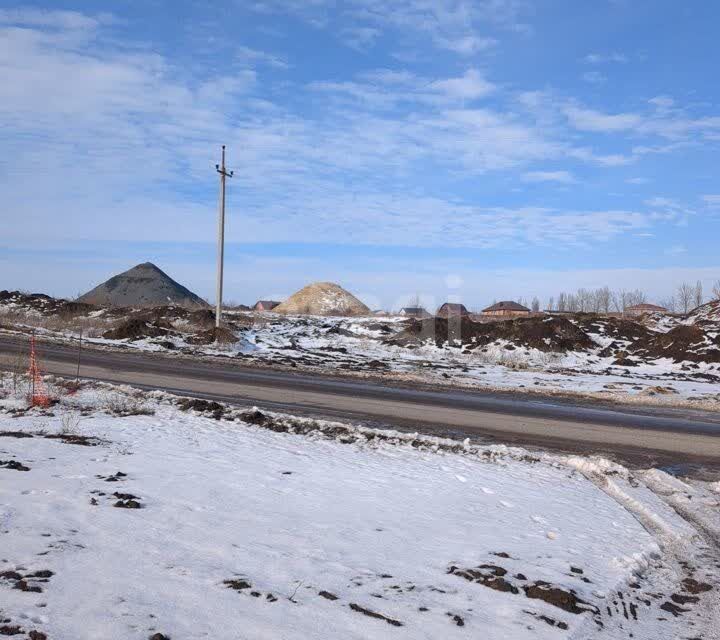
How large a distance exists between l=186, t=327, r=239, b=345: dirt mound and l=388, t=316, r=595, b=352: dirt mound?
9.61 meters

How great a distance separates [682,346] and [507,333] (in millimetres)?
8774

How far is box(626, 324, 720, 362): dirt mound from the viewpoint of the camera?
28641 mm

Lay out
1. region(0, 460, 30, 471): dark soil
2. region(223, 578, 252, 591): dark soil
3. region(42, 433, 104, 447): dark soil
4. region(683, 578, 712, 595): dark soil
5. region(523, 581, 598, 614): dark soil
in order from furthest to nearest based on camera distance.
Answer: region(42, 433, 104, 447): dark soil → region(0, 460, 30, 471): dark soil → region(683, 578, 712, 595): dark soil → region(523, 581, 598, 614): dark soil → region(223, 578, 252, 591): dark soil

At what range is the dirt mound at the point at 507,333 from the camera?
3188 centimetres

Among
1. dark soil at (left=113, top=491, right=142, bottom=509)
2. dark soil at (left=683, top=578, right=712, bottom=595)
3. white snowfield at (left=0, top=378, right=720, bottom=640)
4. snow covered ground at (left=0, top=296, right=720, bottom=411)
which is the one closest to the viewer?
white snowfield at (left=0, top=378, right=720, bottom=640)

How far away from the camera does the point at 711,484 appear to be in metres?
8.23

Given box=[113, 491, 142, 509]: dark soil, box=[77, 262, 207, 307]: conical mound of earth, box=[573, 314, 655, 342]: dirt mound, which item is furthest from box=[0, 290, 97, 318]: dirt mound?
box=[113, 491, 142, 509]: dark soil

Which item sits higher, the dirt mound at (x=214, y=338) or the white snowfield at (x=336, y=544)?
the dirt mound at (x=214, y=338)

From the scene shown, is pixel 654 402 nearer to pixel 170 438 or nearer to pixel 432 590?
→ pixel 170 438

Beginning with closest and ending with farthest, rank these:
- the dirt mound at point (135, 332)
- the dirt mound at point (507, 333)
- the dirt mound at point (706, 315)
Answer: the dirt mound at point (135, 332) < the dirt mound at point (507, 333) < the dirt mound at point (706, 315)

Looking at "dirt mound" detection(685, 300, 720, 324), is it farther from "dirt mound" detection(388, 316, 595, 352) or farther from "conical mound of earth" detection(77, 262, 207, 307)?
"conical mound of earth" detection(77, 262, 207, 307)

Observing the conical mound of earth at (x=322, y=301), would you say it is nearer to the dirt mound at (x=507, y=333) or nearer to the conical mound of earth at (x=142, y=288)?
the conical mound of earth at (x=142, y=288)

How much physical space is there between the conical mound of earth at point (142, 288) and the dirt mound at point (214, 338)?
3772cm

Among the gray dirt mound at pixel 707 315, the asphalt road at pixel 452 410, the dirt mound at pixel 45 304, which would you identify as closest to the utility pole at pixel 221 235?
the asphalt road at pixel 452 410
